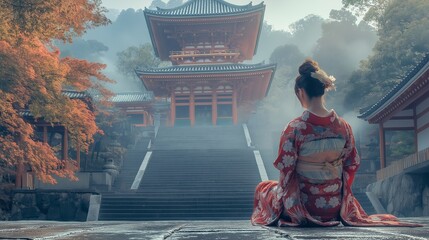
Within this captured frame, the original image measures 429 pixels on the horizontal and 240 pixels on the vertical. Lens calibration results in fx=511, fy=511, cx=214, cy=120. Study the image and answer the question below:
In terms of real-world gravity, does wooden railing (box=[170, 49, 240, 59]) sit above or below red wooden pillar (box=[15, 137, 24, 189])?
above

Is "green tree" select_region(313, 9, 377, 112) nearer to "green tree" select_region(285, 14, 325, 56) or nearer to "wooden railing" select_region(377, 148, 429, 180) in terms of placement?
"wooden railing" select_region(377, 148, 429, 180)

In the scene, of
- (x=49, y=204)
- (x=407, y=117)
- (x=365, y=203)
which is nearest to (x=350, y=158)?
(x=365, y=203)

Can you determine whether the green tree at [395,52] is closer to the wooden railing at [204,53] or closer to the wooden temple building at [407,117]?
the wooden temple building at [407,117]

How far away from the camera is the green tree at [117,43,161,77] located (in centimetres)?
5296

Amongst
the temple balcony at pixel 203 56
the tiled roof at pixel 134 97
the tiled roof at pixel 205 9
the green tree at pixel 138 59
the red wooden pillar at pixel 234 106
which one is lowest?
the red wooden pillar at pixel 234 106

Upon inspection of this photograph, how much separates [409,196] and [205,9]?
21.0 metres

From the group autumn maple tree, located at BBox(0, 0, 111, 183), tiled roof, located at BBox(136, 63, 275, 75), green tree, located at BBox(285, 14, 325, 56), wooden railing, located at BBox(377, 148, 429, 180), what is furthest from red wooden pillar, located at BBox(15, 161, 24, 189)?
green tree, located at BBox(285, 14, 325, 56)

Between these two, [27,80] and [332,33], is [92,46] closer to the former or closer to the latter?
[332,33]

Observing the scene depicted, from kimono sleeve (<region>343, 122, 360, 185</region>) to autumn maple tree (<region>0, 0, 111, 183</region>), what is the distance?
6214 mm

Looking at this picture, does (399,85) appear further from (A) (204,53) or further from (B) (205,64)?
(A) (204,53)

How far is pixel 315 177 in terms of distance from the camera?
186 inches

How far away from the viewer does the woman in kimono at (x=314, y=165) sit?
15.2 feet

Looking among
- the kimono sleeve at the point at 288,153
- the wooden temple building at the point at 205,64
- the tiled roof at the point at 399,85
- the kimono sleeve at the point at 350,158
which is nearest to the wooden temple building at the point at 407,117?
the tiled roof at the point at 399,85

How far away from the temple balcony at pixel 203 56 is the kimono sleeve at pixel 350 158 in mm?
25509
